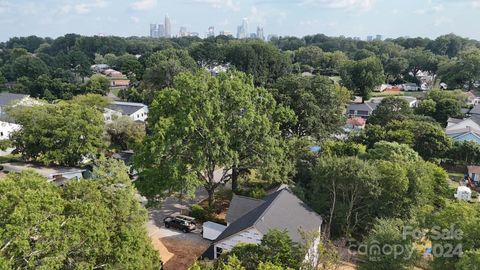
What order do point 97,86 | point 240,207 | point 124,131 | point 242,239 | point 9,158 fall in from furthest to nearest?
1. point 97,86
2. point 124,131
3. point 9,158
4. point 240,207
5. point 242,239

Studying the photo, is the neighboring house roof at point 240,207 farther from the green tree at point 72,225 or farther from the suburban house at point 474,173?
the suburban house at point 474,173

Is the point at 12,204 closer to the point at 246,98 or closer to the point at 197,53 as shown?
the point at 246,98

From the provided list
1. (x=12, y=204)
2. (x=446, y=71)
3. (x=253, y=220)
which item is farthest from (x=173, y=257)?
(x=446, y=71)

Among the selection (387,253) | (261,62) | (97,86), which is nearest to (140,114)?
(97,86)

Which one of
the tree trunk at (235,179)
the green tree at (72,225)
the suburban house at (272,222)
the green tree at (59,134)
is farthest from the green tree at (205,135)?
the green tree at (59,134)

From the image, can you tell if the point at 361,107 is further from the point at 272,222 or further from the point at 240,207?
the point at 272,222

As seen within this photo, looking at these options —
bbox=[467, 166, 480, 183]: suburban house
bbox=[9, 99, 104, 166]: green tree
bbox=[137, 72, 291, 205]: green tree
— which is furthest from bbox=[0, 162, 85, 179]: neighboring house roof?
bbox=[467, 166, 480, 183]: suburban house
